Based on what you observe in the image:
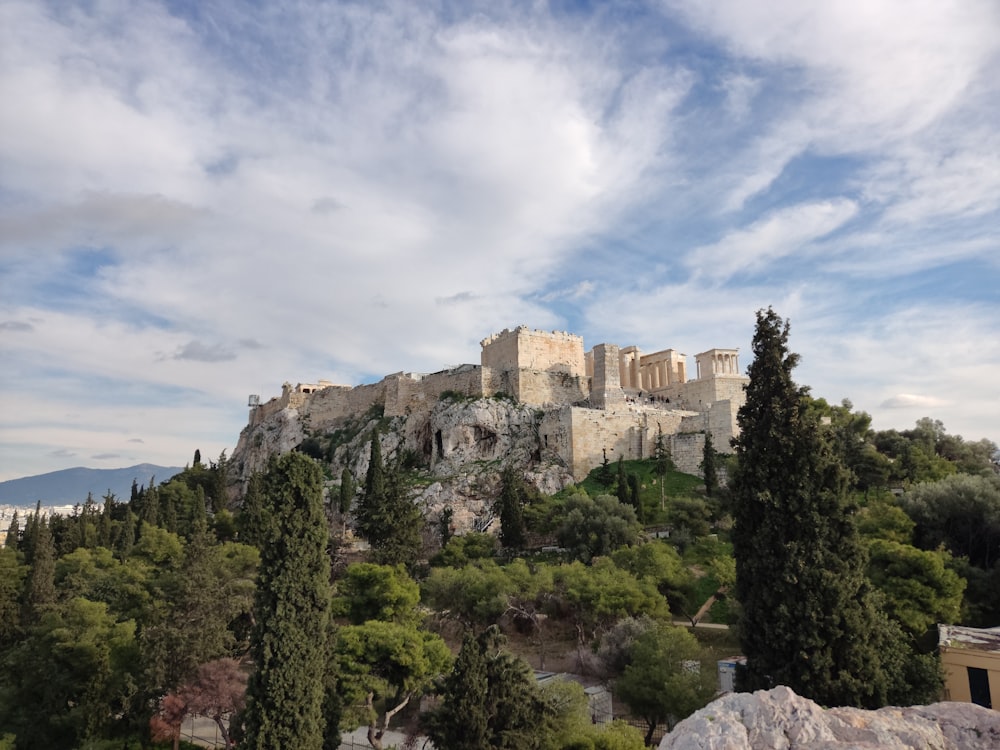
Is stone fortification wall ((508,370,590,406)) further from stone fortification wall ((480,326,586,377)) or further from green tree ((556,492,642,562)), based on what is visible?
green tree ((556,492,642,562))

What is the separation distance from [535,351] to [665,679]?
1498 inches

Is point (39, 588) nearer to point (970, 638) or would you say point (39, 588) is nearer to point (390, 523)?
point (390, 523)

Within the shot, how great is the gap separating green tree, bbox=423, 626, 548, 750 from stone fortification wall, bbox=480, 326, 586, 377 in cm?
3988

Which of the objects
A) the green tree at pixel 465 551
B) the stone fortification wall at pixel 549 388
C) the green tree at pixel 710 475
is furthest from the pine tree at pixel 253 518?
the green tree at pixel 710 475

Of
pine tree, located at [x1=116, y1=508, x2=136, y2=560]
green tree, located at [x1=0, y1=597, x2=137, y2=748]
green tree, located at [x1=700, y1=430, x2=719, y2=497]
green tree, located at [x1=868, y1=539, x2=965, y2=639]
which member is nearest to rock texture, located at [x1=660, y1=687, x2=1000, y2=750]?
green tree, located at [x1=868, y1=539, x2=965, y2=639]

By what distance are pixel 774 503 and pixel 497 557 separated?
25064 millimetres

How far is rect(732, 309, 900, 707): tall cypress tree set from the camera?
1146 centimetres

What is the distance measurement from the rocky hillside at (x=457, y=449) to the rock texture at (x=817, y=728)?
36.3 metres

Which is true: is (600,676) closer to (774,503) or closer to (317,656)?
(317,656)

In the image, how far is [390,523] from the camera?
32781 millimetres

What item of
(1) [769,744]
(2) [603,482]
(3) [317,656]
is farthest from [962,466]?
(1) [769,744]

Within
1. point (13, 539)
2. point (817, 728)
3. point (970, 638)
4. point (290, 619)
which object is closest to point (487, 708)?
point (290, 619)

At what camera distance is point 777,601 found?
1203cm

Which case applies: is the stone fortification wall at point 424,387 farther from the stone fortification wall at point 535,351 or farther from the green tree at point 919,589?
the green tree at point 919,589
